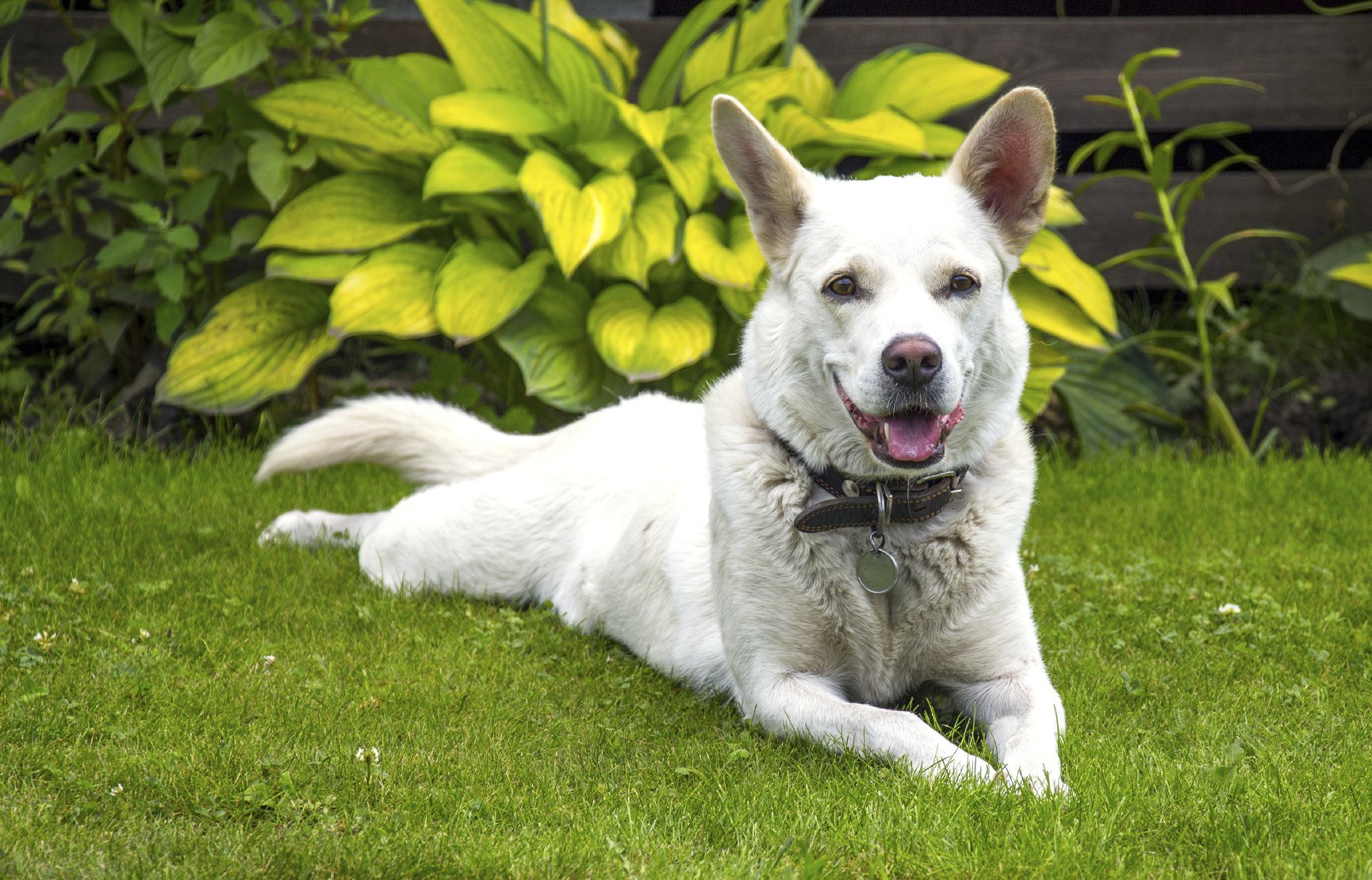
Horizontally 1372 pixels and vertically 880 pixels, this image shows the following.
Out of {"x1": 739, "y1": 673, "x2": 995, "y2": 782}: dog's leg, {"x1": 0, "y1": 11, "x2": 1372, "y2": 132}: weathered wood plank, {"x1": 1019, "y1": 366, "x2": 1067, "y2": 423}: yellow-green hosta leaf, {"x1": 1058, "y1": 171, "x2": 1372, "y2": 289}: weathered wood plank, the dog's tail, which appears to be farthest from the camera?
{"x1": 1058, "y1": 171, "x2": 1372, "y2": 289}: weathered wood plank

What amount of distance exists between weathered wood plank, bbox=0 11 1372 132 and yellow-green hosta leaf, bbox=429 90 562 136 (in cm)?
144

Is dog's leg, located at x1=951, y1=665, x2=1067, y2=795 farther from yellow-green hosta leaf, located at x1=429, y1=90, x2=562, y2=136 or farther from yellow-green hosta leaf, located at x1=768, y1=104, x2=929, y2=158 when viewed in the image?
yellow-green hosta leaf, located at x1=429, y1=90, x2=562, y2=136

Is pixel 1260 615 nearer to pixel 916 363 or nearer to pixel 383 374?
pixel 916 363

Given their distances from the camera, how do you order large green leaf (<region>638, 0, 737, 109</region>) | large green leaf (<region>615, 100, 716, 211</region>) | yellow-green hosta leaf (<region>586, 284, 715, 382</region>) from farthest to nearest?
1. large green leaf (<region>638, 0, 737, 109</region>)
2. large green leaf (<region>615, 100, 716, 211</region>)
3. yellow-green hosta leaf (<region>586, 284, 715, 382</region>)

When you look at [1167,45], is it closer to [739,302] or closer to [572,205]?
[739,302]

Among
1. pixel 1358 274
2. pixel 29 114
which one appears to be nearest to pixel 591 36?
pixel 29 114

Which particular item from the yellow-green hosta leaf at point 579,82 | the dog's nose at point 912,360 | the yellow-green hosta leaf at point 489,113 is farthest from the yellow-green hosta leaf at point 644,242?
the dog's nose at point 912,360

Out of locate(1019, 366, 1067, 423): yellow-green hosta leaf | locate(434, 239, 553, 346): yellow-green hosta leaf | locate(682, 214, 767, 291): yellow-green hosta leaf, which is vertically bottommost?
locate(1019, 366, 1067, 423): yellow-green hosta leaf

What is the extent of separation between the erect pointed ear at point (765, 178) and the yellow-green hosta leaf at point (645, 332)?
1.83 meters

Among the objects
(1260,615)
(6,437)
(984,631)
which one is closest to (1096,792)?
(984,631)

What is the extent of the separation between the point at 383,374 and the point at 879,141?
2.73m

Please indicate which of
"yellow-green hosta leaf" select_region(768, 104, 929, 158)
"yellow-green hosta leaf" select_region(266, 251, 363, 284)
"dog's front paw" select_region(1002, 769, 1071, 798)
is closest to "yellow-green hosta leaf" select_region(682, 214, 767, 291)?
"yellow-green hosta leaf" select_region(768, 104, 929, 158)

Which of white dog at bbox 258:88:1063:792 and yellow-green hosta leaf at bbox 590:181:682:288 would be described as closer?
white dog at bbox 258:88:1063:792

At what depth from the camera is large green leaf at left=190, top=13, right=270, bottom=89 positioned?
16.3 ft
